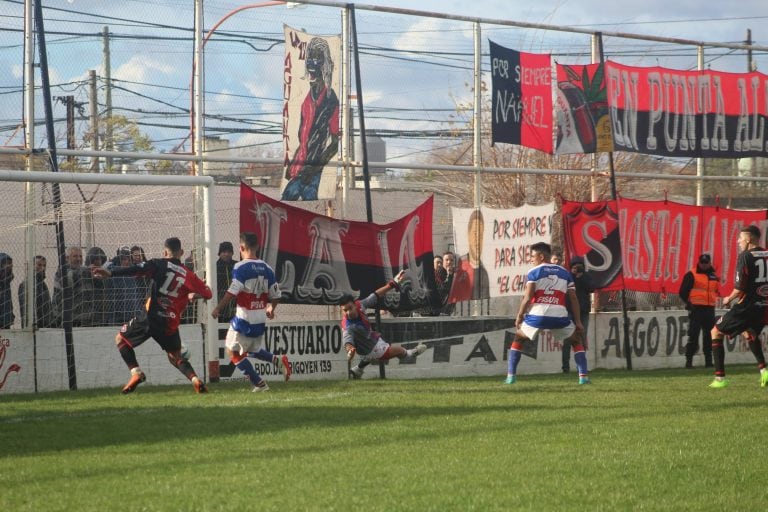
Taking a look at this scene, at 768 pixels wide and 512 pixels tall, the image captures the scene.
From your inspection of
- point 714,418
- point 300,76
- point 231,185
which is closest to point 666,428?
point 714,418

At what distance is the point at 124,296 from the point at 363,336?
3.46 metres

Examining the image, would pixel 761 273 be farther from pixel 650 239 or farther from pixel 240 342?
pixel 240 342

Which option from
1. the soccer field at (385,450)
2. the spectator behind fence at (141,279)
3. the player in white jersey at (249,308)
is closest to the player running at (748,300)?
the soccer field at (385,450)

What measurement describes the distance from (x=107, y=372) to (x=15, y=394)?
138cm

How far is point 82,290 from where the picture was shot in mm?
15516

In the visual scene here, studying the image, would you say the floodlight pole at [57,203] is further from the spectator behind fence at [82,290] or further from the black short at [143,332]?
the black short at [143,332]

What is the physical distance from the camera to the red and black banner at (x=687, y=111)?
19.8 m

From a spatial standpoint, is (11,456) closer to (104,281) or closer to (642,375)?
(104,281)

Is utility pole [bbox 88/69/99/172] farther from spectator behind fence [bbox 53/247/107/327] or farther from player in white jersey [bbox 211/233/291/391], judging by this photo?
player in white jersey [bbox 211/233/291/391]

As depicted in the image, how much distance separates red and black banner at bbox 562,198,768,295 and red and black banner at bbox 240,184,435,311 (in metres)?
2.68

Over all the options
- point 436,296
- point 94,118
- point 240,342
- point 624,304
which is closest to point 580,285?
point 624,304

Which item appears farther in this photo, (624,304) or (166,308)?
(624,304)

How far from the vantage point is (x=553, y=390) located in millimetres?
14352

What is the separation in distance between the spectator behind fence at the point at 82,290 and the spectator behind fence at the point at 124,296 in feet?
0.50
